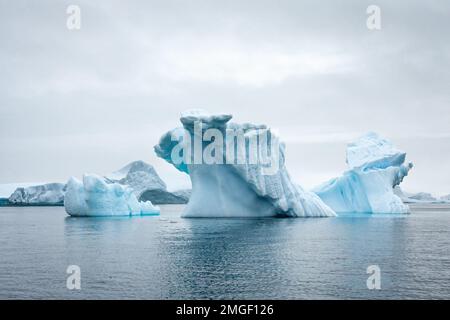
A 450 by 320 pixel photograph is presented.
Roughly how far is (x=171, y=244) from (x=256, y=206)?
17.6 meters

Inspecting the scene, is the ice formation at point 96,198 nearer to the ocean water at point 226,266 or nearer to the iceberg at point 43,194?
the ocean water at point 226,266

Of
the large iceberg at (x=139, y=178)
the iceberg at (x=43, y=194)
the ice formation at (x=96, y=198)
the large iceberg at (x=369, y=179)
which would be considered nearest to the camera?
the ice formation at (x=96, y=198)

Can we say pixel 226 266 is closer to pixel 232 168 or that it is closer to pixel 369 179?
pixel 232 168

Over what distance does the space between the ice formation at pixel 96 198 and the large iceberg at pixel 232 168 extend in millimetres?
5391

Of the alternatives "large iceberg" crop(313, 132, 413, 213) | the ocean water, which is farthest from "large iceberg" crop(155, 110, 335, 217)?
the ocean water

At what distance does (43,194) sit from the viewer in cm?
8550

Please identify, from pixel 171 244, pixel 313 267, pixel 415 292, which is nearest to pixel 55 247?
pixel 171 244

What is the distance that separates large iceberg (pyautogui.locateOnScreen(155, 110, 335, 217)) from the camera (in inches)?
1307

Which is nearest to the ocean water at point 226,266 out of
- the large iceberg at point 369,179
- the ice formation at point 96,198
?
the ice formation at point 96,198

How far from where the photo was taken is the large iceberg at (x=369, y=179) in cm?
4391

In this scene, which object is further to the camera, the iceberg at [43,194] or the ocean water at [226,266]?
the iceberg at [43,194]

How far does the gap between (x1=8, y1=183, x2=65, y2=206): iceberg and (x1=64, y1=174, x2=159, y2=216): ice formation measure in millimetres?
43636

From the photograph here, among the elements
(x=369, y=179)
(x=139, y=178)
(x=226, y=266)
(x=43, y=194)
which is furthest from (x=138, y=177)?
(x=226, y=266)

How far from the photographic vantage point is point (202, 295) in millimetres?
10859
